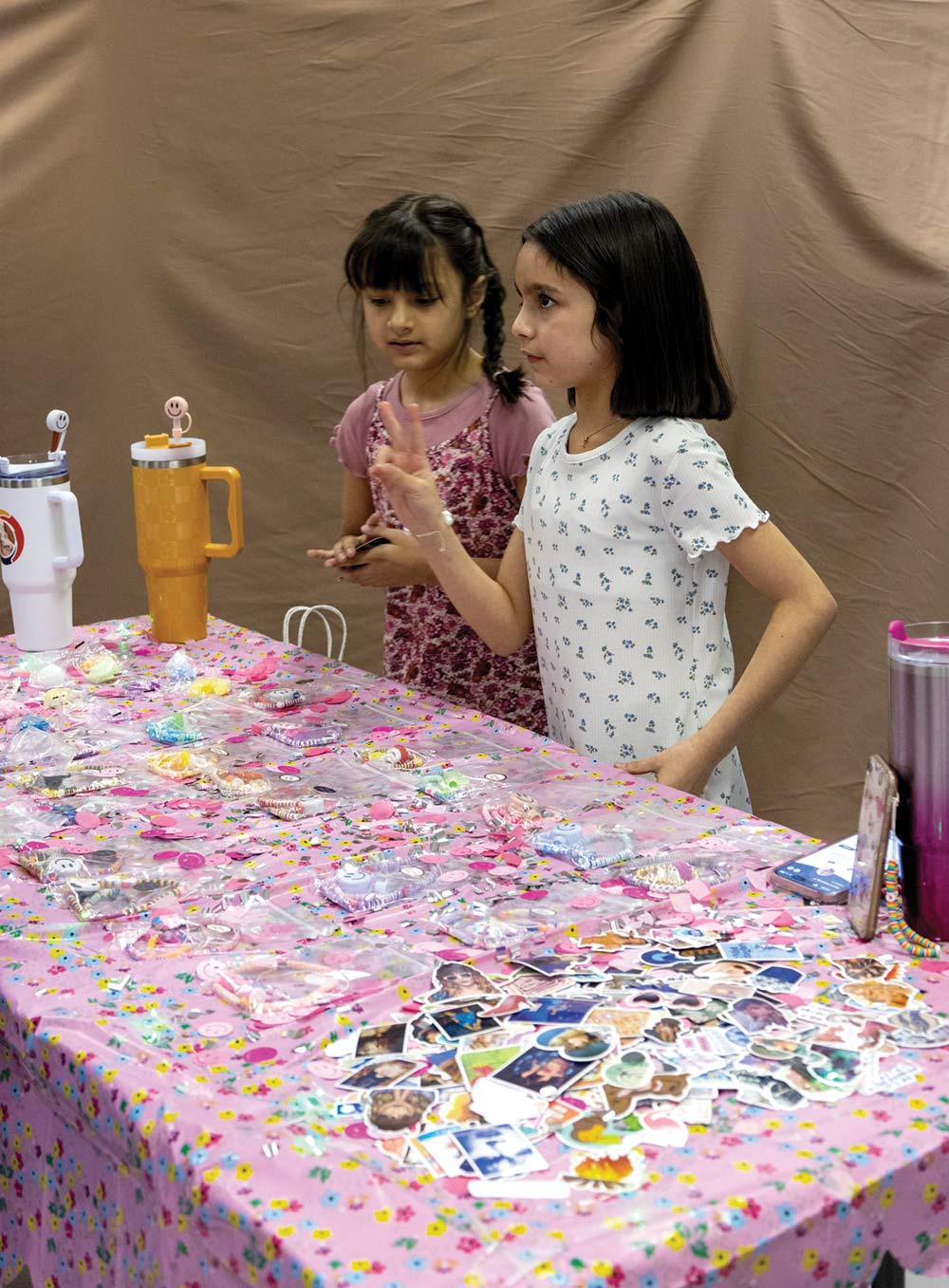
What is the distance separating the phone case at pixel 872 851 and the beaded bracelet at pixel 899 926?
2 centimetres

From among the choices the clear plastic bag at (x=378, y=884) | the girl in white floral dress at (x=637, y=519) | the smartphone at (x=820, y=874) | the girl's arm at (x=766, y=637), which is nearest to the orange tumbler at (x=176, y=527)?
the girl in white floral dress at (x=637, y=519)

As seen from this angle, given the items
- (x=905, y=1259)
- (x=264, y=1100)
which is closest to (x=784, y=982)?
(x=905, y=1259)

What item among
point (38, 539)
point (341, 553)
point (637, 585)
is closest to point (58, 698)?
point (38, 539)

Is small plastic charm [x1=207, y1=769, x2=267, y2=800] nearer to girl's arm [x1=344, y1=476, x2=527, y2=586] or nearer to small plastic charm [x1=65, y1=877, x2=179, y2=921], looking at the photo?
small plastic charm [x1=65, y1=877, x2=179, y2=921]

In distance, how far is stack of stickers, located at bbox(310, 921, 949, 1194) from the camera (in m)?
0.76

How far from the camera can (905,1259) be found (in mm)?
765

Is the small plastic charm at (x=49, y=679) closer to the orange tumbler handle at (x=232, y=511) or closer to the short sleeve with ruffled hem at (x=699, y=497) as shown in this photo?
the orange tumbler handle at (x=232, y=511)

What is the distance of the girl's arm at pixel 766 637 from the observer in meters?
1.50

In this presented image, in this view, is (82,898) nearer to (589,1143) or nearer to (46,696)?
(589,1143)

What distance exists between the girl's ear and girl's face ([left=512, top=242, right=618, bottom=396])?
0.33m

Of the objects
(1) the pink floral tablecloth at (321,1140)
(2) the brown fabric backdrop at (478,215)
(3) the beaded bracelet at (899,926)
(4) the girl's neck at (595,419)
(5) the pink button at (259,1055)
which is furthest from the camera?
(2) the brown fabric backdrop at (478,215)

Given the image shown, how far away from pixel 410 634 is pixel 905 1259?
1.39 metres

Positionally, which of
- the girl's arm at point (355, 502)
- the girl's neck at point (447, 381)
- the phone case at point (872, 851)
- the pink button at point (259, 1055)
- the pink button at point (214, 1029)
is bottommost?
the pink button at point (214, 1029)

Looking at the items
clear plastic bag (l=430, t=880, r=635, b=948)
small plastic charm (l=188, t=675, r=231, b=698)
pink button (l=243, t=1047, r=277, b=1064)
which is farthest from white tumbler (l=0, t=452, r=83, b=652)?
pink button (l=243, t=1047, r=277, b=1064)
